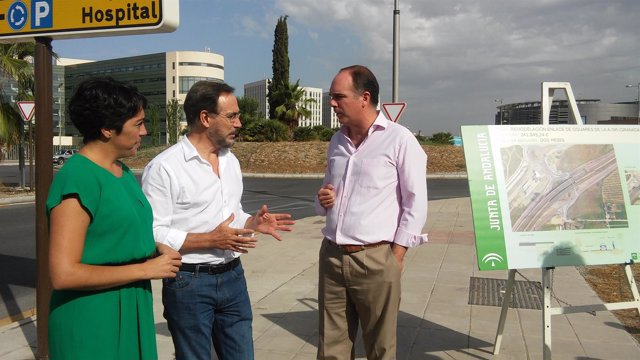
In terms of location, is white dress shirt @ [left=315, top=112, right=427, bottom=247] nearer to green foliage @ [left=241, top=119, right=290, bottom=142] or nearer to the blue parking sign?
the blue parking sign

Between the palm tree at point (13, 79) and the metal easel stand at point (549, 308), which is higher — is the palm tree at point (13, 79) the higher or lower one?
the higher one

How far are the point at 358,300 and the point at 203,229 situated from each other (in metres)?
1.01

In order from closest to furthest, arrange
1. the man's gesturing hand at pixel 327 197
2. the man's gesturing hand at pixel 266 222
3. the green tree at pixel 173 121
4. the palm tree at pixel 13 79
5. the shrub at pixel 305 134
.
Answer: the man's gesturing hand at pixel 266 222 → the man's gesturing hand at pixel 327 197 → the palm tree at pixel 13 79 → the shrub at pixel 305 134 → the green tree at pixel 173 121

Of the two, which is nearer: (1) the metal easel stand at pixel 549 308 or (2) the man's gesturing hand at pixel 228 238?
(2) the man's gesturing hand at pixel 228 238

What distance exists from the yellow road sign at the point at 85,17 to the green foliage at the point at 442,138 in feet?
135

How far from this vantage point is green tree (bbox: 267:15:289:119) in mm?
45125

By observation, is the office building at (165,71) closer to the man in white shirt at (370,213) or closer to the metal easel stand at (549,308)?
the metal easel stand at (549,308)

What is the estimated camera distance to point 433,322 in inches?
196

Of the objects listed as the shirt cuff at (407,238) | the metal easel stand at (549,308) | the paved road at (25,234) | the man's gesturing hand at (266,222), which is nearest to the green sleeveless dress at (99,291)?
the man's gesturing hand at (266,222)

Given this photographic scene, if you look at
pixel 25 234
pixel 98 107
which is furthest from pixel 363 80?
pixel 25 234

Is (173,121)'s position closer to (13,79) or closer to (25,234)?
(13,79)

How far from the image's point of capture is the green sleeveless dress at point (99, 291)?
1836 mm

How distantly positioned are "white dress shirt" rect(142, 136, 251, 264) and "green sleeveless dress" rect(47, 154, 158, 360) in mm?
501

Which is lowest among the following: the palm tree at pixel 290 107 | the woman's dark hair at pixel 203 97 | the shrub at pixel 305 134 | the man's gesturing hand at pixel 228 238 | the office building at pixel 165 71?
the man's gesturing hand at pixel 228 238
